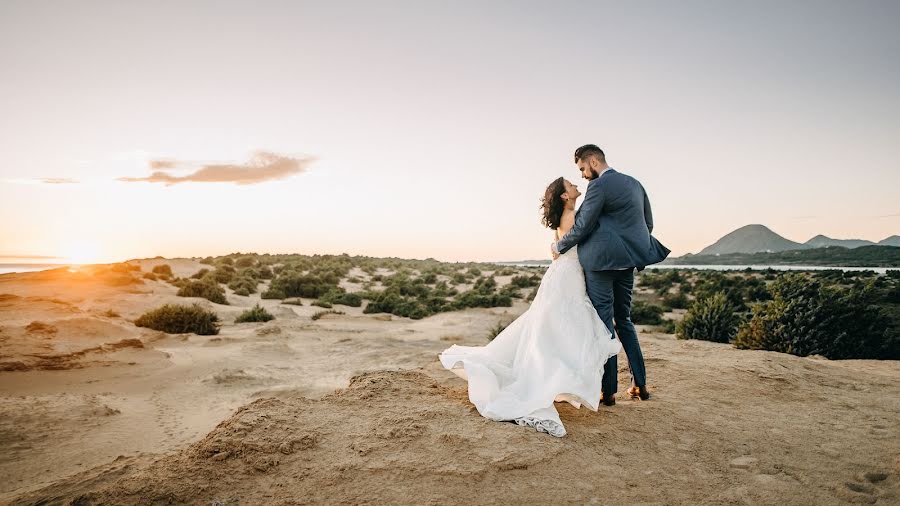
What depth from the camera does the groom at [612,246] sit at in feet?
13.7

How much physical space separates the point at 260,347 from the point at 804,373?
28.2ft

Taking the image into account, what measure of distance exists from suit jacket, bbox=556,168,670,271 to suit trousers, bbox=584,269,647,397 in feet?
0.56

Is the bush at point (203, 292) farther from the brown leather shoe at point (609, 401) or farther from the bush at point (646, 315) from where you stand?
the brown leather shoe at point (609, 401)

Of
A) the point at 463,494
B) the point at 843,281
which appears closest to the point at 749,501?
the point at 463,494

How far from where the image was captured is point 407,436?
3338 millimetres

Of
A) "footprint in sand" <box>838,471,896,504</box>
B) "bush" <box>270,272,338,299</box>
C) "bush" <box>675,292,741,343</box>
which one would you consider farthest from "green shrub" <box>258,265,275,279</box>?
"footprint in sand" <box>838,471,896,504</box>

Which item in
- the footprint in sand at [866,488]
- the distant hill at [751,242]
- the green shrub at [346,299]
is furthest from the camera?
the distant hill at [751,242]

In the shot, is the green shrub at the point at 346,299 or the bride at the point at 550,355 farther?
the green shrub at the point at 346,299

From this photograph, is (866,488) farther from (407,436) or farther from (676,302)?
(676,302)

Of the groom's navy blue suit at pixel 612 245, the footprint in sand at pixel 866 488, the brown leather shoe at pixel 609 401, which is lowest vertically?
the footprint in sand at pixel 866 488

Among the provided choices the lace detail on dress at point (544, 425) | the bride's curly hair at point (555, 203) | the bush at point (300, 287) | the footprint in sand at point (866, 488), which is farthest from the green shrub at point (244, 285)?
the footprint in sand at point (866, 488)

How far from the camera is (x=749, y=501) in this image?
103 inches

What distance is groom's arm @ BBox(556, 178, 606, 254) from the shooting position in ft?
13.7

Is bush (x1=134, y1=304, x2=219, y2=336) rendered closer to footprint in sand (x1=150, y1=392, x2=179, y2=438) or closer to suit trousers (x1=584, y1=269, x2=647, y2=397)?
footprint in sand (x1=150, y1=392, x2=179, y2=438)
